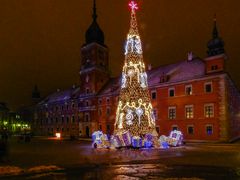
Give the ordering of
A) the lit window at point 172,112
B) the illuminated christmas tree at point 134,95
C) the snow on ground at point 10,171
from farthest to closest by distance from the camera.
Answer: the lit window at point 172,112
the illuminated christmas tree at point 134,95
the snow on ground at point 10,171

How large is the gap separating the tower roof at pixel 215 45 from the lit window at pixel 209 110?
749cm

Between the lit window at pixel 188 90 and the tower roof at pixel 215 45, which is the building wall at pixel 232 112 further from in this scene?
the lit window at pixel 188 90

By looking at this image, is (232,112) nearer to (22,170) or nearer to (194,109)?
(194,109)

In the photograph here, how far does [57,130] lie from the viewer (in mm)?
77875

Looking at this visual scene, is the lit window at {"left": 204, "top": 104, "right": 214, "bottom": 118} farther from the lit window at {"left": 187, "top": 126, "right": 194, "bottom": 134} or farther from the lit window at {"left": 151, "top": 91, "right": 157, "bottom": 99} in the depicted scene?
the lit window at {"left": 151, "top": 91, "right": 157, "bottom": 99}

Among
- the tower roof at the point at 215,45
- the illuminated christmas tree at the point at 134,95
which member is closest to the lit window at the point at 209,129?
the tower roof at the point at 215,45

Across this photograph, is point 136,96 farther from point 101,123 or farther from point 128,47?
point 101,123

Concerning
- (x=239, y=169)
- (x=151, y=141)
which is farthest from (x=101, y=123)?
(x=239, y=169)

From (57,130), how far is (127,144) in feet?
173

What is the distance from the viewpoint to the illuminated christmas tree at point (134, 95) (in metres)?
28.8

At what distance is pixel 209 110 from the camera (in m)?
41.8

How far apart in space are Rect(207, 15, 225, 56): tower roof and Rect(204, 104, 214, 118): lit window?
24.6ft

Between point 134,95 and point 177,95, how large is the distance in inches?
735

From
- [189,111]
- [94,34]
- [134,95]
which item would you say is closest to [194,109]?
[189,111]
